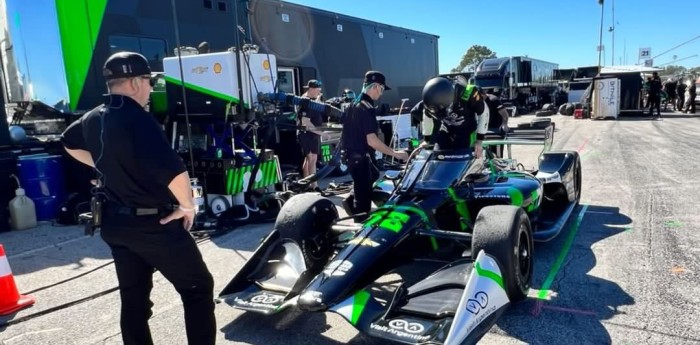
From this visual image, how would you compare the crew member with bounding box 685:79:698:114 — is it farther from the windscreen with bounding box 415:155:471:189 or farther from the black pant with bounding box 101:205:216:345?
the black pant with bounding box 101:205:216:345

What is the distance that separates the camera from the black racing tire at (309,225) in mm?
3924

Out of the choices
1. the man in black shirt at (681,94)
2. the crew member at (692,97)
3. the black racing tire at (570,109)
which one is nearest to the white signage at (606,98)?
the crew member at (692,97)

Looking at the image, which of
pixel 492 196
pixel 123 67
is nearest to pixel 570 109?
pixel 492 196

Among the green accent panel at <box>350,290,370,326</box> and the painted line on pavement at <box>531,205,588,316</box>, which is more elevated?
the green accent panel at <box>350,290,370,326</box>

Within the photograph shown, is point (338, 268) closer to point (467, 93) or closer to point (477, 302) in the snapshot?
point (477, 302)

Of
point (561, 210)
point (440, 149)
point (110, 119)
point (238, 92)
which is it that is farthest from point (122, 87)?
point (561, 210)

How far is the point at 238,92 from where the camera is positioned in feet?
21.5

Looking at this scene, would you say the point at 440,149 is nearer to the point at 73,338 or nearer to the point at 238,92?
the point at 238,92

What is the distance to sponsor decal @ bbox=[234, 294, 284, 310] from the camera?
10.7ft

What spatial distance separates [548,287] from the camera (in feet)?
13.1

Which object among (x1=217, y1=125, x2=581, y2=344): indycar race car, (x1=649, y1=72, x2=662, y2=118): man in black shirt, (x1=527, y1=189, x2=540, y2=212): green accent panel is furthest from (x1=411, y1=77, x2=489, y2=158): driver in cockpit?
(x1=649, y1=72, x2=662, y2=118): man in black shirt

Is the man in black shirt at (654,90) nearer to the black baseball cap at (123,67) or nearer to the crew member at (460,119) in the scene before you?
the crew member at (460,119)

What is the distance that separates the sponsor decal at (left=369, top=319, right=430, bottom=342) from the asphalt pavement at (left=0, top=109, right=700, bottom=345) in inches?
18.0

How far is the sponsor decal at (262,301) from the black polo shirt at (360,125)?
2234 mm
